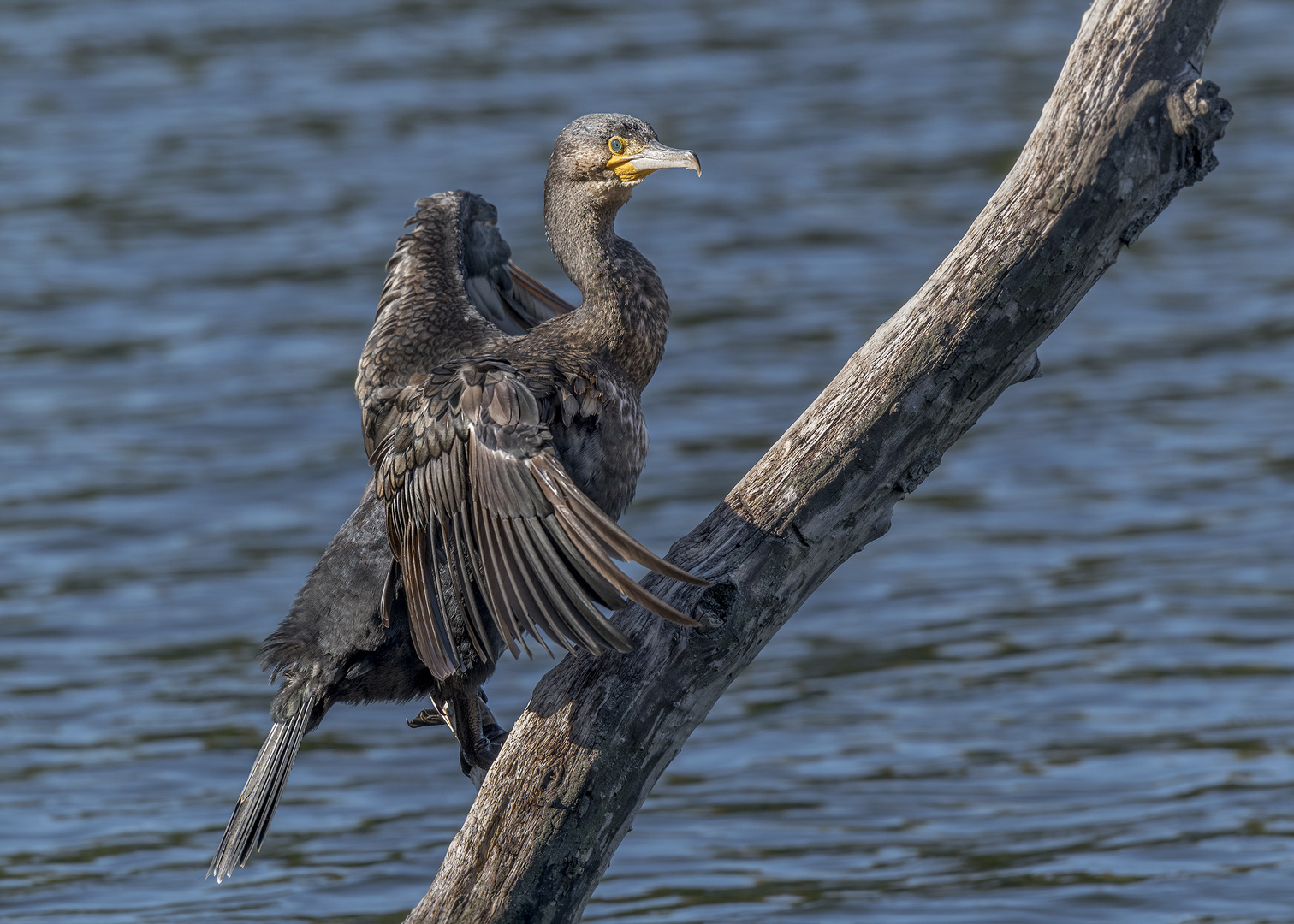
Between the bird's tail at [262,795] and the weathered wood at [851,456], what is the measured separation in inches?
26.3

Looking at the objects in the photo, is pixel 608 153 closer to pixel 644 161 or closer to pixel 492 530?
pixel 644 161

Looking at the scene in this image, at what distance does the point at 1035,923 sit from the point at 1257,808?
49.4 inches

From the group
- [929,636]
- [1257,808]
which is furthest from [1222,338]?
[1257,808]

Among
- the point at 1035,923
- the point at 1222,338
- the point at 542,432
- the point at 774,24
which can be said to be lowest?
the point at 1035,923

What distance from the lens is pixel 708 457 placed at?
10.6m

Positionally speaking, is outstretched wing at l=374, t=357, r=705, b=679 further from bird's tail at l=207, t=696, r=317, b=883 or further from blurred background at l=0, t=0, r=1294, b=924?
blurred background at l=0, t=0, r=1294, b=924

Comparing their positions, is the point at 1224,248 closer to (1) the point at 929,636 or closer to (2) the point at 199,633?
(1) the point at 929,636

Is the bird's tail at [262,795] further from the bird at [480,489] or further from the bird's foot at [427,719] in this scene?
the bird's foot at [427,719]

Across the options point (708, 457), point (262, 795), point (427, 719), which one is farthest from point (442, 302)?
point (708, 457)

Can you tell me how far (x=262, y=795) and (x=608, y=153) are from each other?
1.85 m

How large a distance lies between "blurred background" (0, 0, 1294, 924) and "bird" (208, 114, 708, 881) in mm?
2113

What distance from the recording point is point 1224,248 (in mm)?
13320

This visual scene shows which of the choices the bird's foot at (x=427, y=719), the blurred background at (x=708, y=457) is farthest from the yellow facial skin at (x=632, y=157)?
the blurred background at (x=708, y=457)

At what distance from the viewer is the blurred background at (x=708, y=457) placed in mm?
7395
